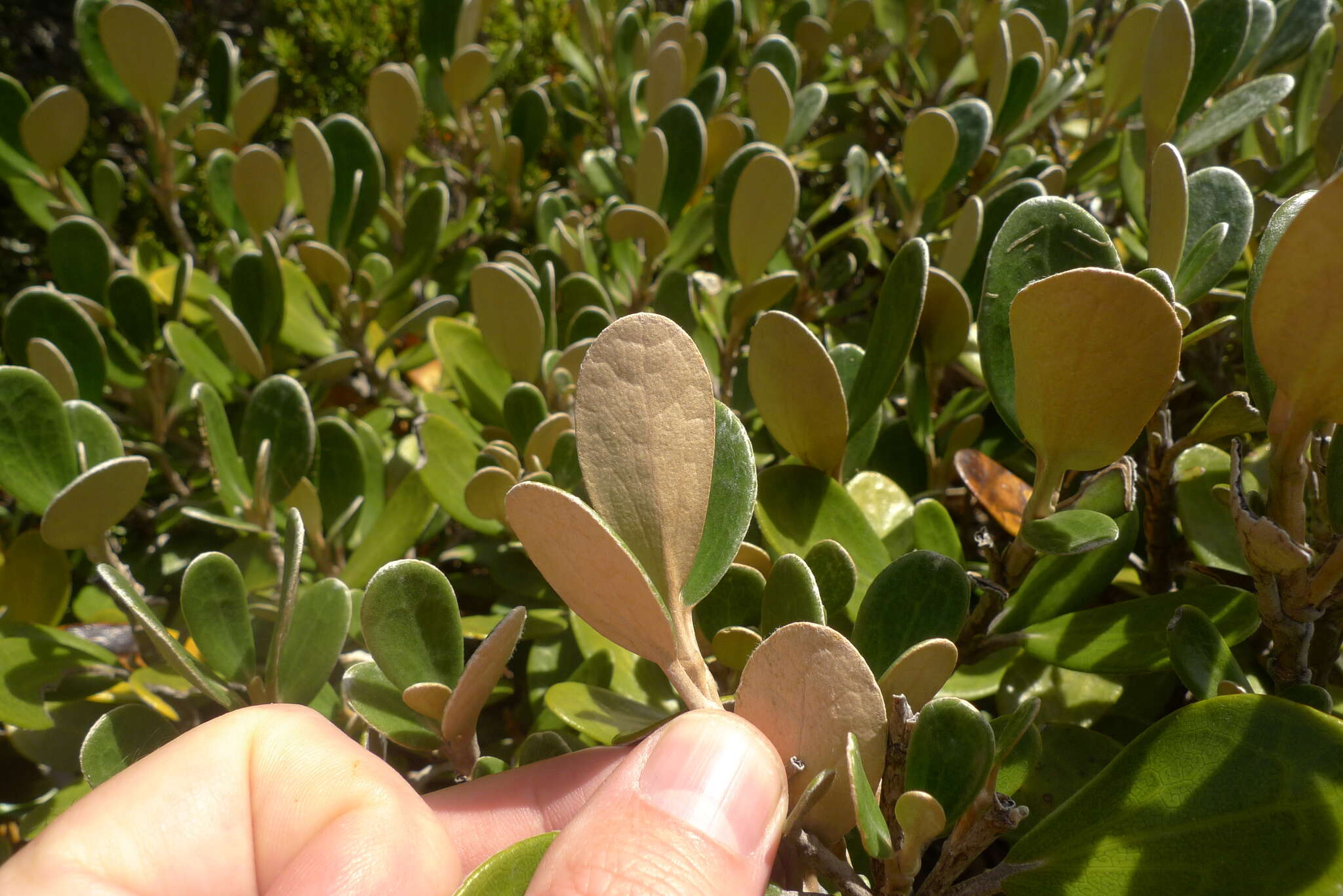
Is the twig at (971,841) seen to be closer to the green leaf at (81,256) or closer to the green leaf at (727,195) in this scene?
the green leaf at (727,195)

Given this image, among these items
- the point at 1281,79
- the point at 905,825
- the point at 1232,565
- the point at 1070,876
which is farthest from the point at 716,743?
the point at 1281,79

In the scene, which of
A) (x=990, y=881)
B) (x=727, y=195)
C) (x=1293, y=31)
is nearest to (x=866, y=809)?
(x=990, y=881)

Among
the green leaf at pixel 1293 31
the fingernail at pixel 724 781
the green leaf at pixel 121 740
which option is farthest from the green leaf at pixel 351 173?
the green leaf at pixel 1293 31

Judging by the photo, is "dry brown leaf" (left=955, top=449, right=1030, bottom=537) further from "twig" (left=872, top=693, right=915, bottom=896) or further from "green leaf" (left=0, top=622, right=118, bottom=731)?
"green leaf" (left=0, top=622, right=118, bottom=731)

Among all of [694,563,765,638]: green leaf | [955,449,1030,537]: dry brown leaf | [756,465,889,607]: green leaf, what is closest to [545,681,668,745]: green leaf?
[694,563,765,638]: green leaf

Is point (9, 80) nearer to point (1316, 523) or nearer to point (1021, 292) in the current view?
point (1021, 292)

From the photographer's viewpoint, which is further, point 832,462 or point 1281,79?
point 1281,79

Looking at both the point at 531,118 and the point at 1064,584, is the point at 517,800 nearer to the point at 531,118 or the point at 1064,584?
the point at 1064,584

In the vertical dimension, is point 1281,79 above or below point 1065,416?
above
